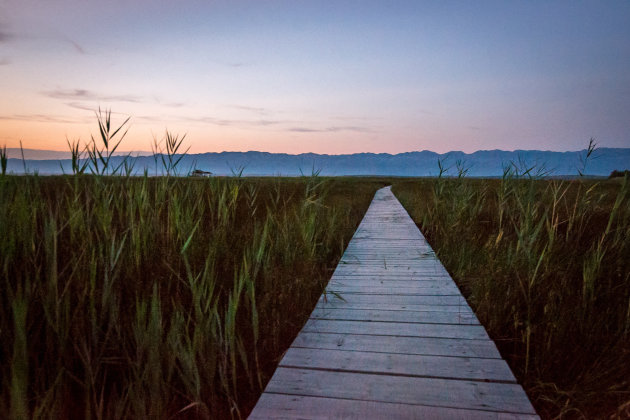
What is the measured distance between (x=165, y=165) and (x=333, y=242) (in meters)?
2.45

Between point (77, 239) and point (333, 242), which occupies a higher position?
point (77, 239)

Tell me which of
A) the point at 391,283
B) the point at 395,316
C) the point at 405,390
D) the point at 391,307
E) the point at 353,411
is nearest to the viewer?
the point at 353,411

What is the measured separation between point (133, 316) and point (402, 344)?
134 centimetres

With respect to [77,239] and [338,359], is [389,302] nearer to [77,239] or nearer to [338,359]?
[338,359]

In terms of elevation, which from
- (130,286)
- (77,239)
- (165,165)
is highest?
(165,165)

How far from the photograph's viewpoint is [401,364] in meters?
1.65

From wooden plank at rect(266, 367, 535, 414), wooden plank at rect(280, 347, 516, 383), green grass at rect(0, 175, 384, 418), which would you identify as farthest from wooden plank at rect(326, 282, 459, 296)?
wooden plank at rect(266, 367, 535, 414)

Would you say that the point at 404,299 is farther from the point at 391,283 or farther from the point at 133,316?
the point at 133,316

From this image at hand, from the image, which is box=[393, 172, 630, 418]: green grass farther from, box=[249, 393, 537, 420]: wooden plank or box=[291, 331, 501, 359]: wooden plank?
box=[249, 393, 537, 420]: wooden plank

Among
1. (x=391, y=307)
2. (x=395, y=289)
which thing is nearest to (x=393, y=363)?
(x=391, y=307)

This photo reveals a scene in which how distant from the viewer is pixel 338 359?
5.55 feet

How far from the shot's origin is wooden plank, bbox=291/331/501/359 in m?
1.77

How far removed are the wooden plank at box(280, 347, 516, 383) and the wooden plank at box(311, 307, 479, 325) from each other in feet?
1.47

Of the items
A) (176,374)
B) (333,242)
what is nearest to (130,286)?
(176,374)
